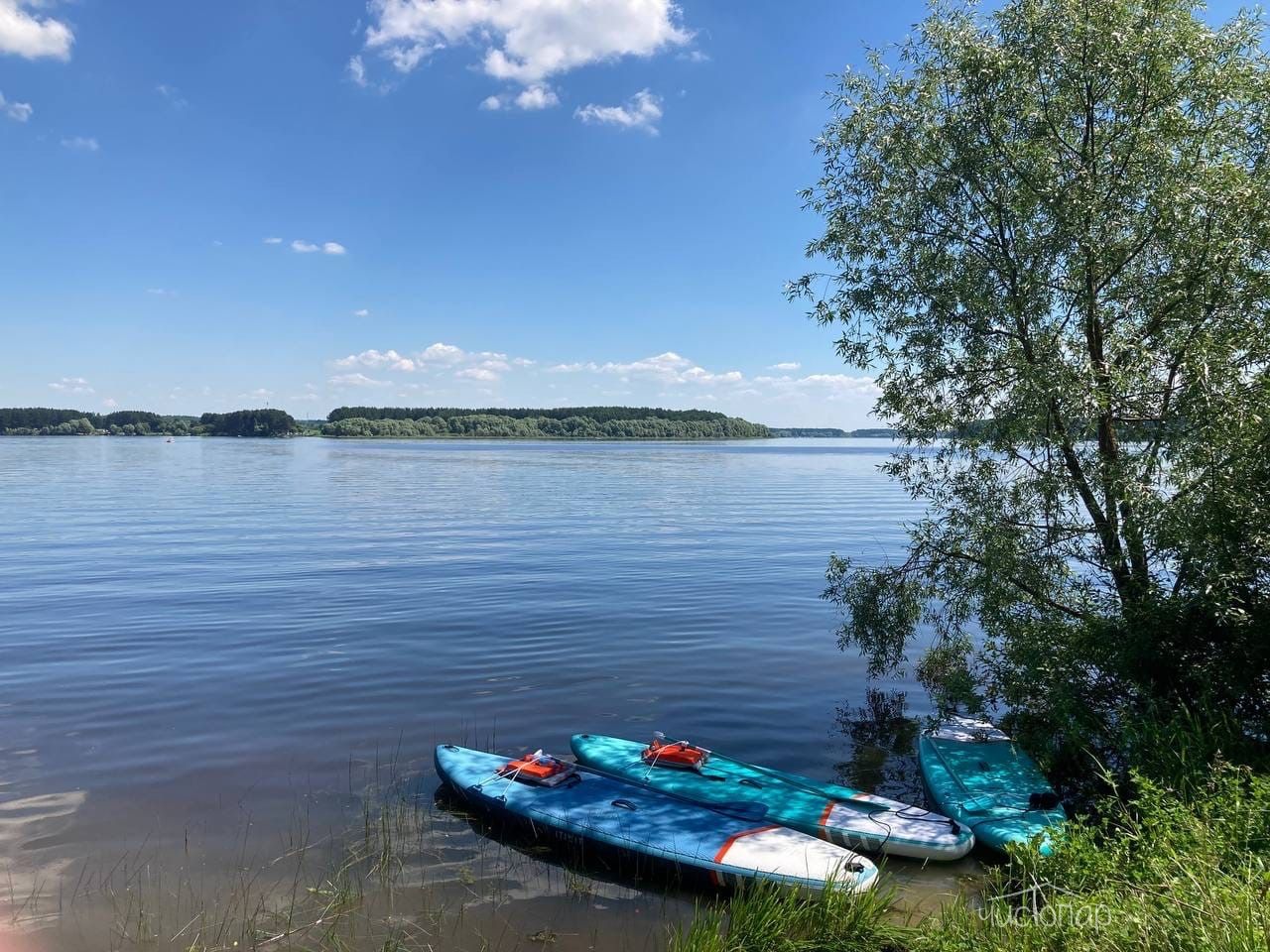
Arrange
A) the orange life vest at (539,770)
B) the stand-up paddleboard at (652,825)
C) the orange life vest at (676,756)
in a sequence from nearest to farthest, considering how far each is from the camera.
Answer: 1. the stand-up paddleboard at (652,825)
2. the orange life vest at (539,770)
3. the orange life vest at (676,756)

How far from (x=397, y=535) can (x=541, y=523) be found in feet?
22.2

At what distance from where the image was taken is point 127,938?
7398mm

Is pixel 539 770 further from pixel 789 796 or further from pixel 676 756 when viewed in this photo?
pixel 789 796

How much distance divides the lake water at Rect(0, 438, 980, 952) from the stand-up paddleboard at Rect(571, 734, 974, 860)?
36 cm

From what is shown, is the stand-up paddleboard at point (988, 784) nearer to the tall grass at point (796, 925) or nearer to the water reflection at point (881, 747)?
the water reflection at point (881, 747)

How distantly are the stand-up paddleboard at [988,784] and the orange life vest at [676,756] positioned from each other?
2.86m

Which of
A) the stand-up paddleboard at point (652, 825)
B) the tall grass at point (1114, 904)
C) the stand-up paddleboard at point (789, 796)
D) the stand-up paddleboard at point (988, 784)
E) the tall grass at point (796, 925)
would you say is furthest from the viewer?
the stand-up paddleboard at point (988, 784)

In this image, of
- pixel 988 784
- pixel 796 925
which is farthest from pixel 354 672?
pixel 988 784

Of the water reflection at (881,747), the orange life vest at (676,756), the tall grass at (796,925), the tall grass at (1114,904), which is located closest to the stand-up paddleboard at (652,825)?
the tall grass at (796,925)

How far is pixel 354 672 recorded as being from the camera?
1534 centimetres

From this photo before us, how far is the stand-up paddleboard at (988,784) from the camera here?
8938 millimetres

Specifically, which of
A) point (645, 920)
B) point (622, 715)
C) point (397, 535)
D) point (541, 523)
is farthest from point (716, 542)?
point (645, 920)

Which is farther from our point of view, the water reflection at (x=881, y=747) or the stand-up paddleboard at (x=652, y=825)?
the water reflection at (x=881, y=747)

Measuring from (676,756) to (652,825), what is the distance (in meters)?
1.67
